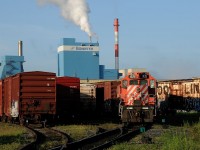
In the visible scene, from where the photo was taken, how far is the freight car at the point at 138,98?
2055cm

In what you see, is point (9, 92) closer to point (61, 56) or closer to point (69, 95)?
Result: point (69, 95)

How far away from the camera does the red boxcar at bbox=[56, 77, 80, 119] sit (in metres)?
26.0

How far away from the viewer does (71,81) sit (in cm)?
2736

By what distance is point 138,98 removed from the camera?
2123 cm

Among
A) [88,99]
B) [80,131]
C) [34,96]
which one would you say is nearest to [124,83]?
[80,131]

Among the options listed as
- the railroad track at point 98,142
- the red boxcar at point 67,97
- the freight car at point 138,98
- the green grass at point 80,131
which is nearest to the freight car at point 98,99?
the red boxcar at point 67,97

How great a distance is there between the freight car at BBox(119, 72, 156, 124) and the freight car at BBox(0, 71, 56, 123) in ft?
15.2

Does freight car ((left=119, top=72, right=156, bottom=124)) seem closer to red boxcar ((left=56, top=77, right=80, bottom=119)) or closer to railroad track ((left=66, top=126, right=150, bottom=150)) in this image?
railroad track ((left=66, top=126, right=150, bottom=150))

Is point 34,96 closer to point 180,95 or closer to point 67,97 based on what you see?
point 67,97

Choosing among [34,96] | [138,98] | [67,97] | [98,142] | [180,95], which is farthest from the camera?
[180,95]

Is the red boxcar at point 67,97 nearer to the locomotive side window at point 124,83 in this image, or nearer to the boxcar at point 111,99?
the boxcar at point 111,99

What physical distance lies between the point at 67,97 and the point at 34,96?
135 inches

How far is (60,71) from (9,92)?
77.4 metres

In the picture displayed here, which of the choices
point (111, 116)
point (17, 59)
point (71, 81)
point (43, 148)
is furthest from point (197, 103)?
point (17, 59)
